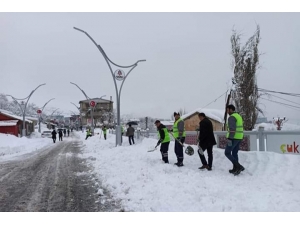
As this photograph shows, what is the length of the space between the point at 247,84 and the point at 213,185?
1610cm

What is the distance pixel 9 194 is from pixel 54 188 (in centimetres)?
98

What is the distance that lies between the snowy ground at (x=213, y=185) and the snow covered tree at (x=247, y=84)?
1257cm

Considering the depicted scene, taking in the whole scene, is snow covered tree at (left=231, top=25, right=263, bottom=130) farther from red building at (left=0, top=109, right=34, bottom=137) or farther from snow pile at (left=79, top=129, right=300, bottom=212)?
red building at (left=0, top=109, right=34, bottom=137)

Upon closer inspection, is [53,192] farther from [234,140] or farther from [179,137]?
[234,140]

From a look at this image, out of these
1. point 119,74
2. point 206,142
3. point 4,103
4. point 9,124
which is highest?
point 4,103

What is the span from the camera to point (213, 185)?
6.21 metres

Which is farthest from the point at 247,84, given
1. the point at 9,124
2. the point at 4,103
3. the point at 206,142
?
the point at 4,103

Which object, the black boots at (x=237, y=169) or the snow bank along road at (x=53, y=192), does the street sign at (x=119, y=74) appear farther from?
the black boots at (x=237, y=169)

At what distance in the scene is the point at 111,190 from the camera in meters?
6.63

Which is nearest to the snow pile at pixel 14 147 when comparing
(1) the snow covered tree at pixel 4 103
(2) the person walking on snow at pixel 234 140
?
(2) the person walking on snow at pixel 234 140

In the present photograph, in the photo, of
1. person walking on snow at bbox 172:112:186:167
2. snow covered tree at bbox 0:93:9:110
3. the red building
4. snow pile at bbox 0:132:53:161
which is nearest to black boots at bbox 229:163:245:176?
person walking on snow at bbox 172:112:186:167

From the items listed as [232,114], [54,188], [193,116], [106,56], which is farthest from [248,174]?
[193,116]

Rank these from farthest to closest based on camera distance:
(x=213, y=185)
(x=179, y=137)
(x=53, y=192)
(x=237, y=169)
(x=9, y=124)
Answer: (x=9, y=124) < (x=179, y=137) < (x=237, y=169) < (x=53, y=192) < (x=213, y=185)

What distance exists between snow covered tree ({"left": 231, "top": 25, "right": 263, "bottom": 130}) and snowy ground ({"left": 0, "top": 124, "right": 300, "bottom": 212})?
41.3 feet
